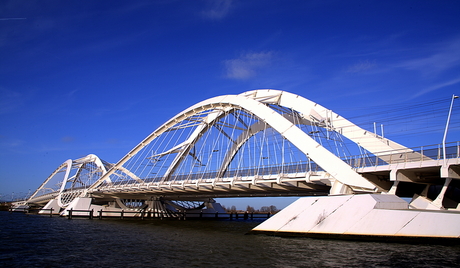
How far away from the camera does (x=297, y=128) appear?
25500mm

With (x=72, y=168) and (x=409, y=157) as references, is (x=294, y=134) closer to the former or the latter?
(x=409, y=157)

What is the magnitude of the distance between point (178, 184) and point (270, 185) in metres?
12.2

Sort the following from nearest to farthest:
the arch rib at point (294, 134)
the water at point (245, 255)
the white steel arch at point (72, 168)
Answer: the water at point (245, 255)
the arch rib at point (294, 134)
the white steel arch at point (72, 168)

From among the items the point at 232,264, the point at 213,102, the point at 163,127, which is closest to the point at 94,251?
the point at 232,264

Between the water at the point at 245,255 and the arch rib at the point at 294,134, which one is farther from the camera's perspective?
the arch rib at the point at 294,134

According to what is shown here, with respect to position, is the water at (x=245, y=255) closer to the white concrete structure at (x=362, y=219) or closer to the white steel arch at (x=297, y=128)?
the white concrete structure at (x=362, y=219)

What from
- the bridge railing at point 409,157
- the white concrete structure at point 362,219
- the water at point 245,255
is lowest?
the water at point 245,255

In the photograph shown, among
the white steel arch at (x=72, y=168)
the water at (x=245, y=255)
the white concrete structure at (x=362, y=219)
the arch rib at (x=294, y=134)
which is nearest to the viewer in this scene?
the water at (x=245, y=255)

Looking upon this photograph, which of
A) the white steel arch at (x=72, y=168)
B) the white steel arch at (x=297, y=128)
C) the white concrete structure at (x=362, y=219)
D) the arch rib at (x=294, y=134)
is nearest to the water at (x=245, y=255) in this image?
the white concrete structure at (x=362, y=219)

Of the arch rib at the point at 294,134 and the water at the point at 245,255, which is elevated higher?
the arch rib at the point at 294,134

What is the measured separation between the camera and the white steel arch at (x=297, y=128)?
73.2 ft

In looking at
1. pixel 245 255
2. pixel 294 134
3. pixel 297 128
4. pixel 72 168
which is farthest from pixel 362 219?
pixel 72 168

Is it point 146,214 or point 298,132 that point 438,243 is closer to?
point 298,132

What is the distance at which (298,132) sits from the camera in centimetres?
2520
